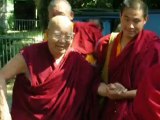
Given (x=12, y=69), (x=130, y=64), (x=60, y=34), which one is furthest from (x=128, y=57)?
(x=12, y=69)

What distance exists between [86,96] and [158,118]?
3.22 ft

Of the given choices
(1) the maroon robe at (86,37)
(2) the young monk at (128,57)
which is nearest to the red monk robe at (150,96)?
(2) the young monk at (128,57)

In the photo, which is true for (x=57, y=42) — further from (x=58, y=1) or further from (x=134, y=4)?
(x=58, y=1)

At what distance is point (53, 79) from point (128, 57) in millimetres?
605

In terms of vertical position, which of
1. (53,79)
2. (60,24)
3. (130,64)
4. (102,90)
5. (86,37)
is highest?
(60,24)

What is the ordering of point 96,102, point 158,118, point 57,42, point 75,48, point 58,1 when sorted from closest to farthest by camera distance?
point 158,118
point 57,42
point 96,102
point 75,48
point 58,1

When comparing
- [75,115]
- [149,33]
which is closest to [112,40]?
[149,33]

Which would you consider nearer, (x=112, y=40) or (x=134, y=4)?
(x=134, y=4)

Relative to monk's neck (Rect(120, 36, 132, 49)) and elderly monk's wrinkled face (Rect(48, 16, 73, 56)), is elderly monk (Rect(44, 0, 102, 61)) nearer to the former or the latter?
monk's neck (Rect(120, 36, 132, 49))

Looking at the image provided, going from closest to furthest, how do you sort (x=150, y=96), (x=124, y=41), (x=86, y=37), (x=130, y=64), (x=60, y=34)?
(x=150, y=96), (x=60, y=34), (x=130, y=64), (x=124, y=41), (x=86, y=37)

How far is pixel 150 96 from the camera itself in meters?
3.28

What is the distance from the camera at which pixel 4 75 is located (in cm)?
400

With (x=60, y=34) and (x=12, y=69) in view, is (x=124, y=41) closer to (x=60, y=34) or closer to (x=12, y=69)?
(x=60, y=34)

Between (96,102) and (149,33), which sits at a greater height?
(149,33)
